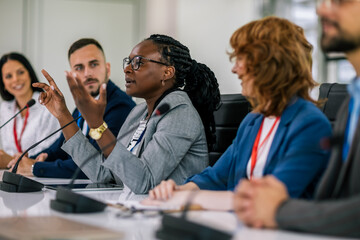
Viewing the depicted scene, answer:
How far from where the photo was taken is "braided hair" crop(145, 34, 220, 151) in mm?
2188

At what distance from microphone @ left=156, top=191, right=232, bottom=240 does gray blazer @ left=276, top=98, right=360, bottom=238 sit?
0.58ft

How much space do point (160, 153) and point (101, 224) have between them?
750 millimetres

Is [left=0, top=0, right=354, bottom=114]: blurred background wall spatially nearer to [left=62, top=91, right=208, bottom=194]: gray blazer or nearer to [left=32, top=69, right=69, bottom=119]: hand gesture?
[left=32, top=69, right=69, bottom=119]: hand gesture

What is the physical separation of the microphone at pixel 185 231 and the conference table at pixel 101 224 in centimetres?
3

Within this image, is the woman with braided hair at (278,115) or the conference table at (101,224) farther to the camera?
the woman with braided hair at (278,115)

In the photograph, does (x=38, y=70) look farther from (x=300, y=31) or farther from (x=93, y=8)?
(x=300, y=31)

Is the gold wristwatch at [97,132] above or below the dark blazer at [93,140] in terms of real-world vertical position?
above

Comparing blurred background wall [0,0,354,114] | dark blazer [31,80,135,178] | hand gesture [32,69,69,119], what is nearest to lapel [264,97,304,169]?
hand gesture [32,69,69,119]

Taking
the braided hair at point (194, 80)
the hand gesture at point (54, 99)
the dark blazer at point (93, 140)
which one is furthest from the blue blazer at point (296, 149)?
the dark blazer at point (93, 140)

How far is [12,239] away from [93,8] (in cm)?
459

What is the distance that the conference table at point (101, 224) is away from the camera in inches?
37.3

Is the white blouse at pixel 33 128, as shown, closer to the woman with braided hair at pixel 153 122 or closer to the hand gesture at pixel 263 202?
the woman with braided hair at pixel 153 122

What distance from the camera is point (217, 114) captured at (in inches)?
90.2

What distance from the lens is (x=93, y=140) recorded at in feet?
8.29
